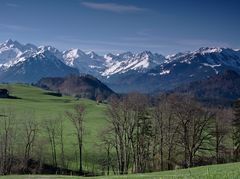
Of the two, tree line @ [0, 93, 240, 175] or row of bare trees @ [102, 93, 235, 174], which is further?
tree line @ [0, 93, 240, 175]

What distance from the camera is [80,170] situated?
11519 centimetres

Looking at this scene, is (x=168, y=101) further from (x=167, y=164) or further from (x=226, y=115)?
(x=226, y=115)

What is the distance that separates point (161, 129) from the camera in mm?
94000

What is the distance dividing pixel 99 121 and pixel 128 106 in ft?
336

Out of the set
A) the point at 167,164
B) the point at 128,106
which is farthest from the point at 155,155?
the point at 128,106

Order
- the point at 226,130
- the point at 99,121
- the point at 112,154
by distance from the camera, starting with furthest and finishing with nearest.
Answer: the point at 99,121 < the point at 112,154 < the point at 226,130

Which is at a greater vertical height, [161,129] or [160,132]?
[161,129]

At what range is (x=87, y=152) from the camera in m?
135

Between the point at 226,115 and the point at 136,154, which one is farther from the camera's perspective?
the point at 226,115

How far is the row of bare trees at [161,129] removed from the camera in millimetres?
88500

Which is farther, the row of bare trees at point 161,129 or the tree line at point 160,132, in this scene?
the tree line at point 160,132

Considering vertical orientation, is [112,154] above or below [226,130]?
below

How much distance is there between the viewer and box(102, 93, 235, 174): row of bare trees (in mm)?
88500

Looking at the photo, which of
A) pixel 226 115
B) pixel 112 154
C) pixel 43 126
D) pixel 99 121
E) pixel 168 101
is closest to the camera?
pixel 168 101
